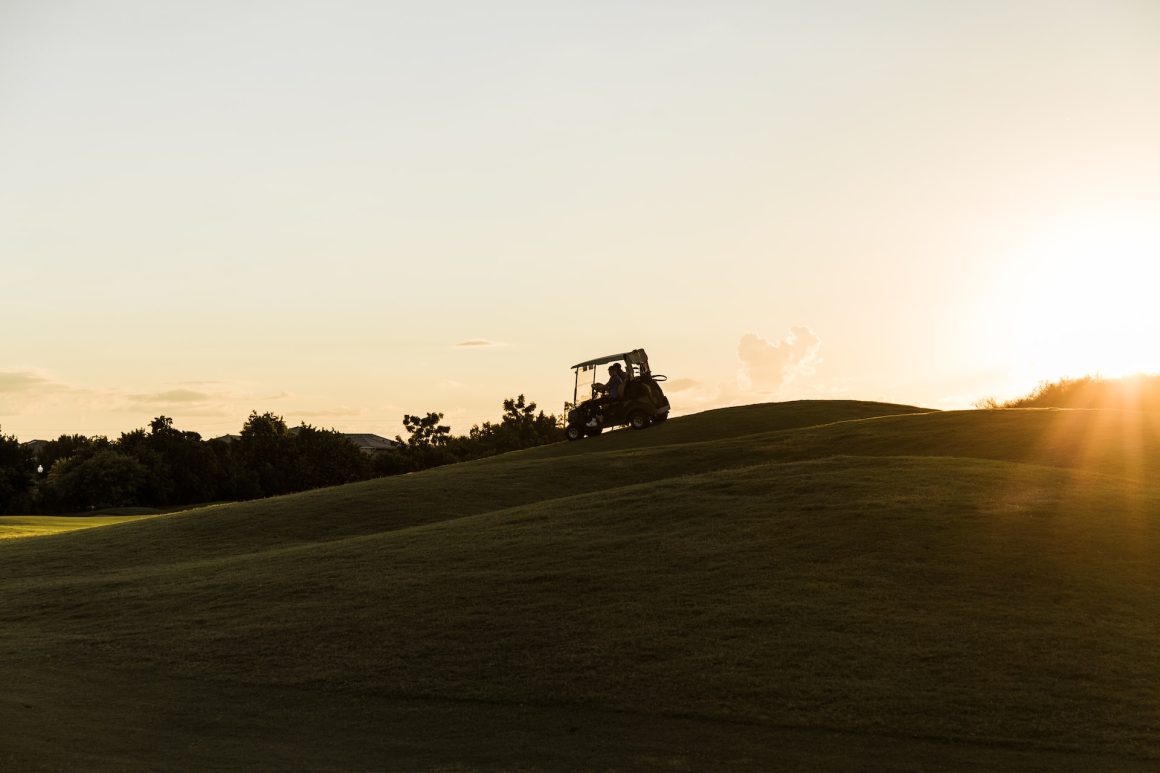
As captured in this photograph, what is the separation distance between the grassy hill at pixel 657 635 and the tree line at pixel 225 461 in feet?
230

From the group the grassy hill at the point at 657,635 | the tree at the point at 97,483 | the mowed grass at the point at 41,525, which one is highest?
the tree at the point at 97,483

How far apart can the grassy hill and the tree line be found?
7017cm

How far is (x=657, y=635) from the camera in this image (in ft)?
53.0

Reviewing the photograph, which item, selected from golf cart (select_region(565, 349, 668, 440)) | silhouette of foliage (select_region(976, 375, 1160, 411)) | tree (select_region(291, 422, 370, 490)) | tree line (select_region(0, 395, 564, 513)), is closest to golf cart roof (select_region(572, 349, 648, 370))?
golf cart (select_region(565, 349, 668, 440))

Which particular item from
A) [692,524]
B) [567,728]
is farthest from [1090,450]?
[567,728]

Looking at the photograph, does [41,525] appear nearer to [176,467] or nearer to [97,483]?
[97,483]

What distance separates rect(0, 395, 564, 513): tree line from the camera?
99875mm

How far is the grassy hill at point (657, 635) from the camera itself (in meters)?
12.4

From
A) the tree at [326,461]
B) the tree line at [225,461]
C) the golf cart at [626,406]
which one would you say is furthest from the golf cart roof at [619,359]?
the tree at [326,461]

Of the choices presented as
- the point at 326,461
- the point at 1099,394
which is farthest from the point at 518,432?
the point at 1099,394

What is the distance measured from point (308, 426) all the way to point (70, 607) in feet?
329

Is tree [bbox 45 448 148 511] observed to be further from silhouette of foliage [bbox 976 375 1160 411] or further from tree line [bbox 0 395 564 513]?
silhouette of foliage [bbox 976 375 1160 411]

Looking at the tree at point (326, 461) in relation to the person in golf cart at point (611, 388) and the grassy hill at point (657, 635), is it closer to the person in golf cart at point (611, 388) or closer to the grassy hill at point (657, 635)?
the person in golf cart at point (611, 388)

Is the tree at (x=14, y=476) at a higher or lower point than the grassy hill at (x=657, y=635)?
higher
